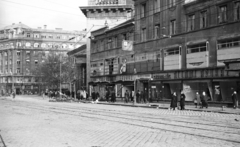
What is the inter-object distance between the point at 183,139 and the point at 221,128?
11.9 ft

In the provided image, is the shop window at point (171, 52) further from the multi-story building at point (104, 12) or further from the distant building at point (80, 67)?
the distant building at point (80, 67)

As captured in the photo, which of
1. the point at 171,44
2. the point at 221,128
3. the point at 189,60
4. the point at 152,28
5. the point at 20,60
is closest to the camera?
the point at 221,128

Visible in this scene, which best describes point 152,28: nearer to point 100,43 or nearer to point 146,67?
point 146,67

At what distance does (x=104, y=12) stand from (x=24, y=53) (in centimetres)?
6131

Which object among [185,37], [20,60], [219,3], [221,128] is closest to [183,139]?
[221,128]

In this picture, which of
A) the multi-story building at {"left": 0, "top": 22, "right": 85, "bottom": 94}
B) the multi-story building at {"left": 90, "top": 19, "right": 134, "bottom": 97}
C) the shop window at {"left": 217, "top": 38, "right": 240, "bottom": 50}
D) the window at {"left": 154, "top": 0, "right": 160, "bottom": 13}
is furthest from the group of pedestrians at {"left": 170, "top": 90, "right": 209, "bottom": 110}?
the multi-story building at {"left": 0, "top": 22, "right": 85, "bottom": 94}

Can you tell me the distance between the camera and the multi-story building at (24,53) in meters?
109

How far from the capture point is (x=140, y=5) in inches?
1634

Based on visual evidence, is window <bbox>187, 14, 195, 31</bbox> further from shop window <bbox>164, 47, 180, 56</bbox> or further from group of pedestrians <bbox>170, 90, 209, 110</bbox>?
group of pedestrians <bbox>170, 90, 209, 110</bbox>

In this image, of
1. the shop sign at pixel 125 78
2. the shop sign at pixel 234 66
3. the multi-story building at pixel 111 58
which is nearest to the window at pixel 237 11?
the shop sign at pixel 234 66

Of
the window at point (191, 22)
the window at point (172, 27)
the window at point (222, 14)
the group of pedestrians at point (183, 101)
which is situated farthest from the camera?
the window at point (172, 27)

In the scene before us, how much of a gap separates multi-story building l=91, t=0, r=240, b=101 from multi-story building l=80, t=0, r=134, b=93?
16.8 meters

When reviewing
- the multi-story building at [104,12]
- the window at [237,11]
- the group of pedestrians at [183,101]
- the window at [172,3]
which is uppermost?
the multi-story building at [104,12]

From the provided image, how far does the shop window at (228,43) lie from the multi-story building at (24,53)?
276 ft
